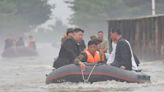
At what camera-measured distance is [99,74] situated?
17.0 metres

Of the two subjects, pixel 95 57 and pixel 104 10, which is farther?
pixel 104 10

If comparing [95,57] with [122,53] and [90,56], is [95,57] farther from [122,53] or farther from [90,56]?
[122,53]

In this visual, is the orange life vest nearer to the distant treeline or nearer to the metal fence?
the metal fence

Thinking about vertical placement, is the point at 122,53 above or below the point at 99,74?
above

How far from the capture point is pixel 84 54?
17.0 meters

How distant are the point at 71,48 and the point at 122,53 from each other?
4.28 feet

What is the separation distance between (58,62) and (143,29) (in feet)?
53.9

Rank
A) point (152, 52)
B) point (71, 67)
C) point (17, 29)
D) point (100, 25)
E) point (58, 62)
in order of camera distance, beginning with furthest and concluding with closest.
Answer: point (17, 29)
point (100, 25)
point (152, 52)
point (58, 62)
point (71, 67)

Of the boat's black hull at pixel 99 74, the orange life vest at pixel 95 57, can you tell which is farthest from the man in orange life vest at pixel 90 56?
the boat's black hull at pixel 99 74

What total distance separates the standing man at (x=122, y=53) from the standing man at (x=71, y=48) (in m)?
0.87

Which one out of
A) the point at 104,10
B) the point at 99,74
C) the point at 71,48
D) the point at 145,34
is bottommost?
the point at 99,74

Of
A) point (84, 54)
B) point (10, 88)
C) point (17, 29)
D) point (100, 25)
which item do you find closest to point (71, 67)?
point (84, 54)

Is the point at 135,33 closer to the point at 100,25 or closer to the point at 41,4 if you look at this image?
the point at 100,25

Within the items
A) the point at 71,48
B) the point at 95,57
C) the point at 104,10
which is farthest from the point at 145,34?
the point at 104,10
